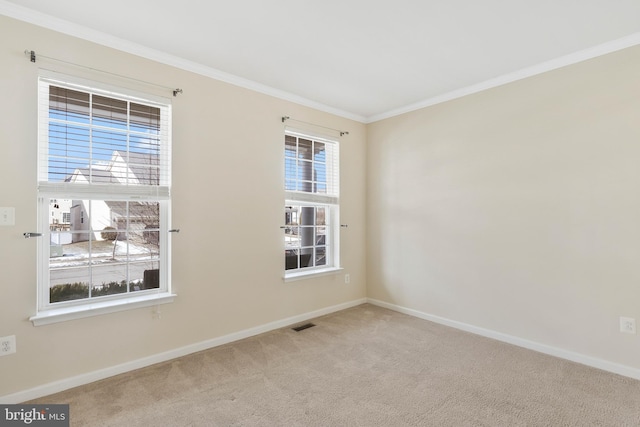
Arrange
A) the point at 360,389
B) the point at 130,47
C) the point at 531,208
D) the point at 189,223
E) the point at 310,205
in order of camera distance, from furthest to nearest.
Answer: the point at 310,205 < the point at 531,208 < the point at 189,223 < the point at 130,47 < the point at 360,389

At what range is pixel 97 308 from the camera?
237 cm

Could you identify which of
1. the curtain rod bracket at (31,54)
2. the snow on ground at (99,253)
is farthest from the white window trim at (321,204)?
the curtain rod bracket at (31,54)

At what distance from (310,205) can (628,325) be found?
3.10 meters

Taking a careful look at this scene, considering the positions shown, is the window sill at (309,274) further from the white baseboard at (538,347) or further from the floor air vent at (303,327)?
the white baseboard at (538,347)

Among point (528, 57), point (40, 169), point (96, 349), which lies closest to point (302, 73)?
point (528, 57)

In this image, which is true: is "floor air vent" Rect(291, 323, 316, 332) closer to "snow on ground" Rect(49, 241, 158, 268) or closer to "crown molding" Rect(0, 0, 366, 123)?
"snow on ground" Rect(49, 241, 158, 268)

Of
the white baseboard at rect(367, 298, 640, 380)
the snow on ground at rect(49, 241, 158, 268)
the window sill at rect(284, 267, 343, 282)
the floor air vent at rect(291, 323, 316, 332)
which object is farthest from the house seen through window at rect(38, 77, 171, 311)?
the white baseboard at rect(367, 298, 640, 380)

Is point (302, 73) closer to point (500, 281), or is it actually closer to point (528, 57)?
point (528, 57)

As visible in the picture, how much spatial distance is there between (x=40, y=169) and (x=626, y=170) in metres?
4.44

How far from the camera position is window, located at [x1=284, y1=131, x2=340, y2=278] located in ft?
12.3

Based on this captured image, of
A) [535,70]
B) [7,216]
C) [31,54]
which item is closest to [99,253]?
[7,216]

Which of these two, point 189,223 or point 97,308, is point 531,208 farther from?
point 97,308

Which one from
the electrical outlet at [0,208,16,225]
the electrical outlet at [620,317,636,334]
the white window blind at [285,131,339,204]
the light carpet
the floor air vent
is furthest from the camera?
the white window blind at [285,131,339,204]

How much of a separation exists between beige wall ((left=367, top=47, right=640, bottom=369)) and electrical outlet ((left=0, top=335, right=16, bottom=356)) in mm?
3672
